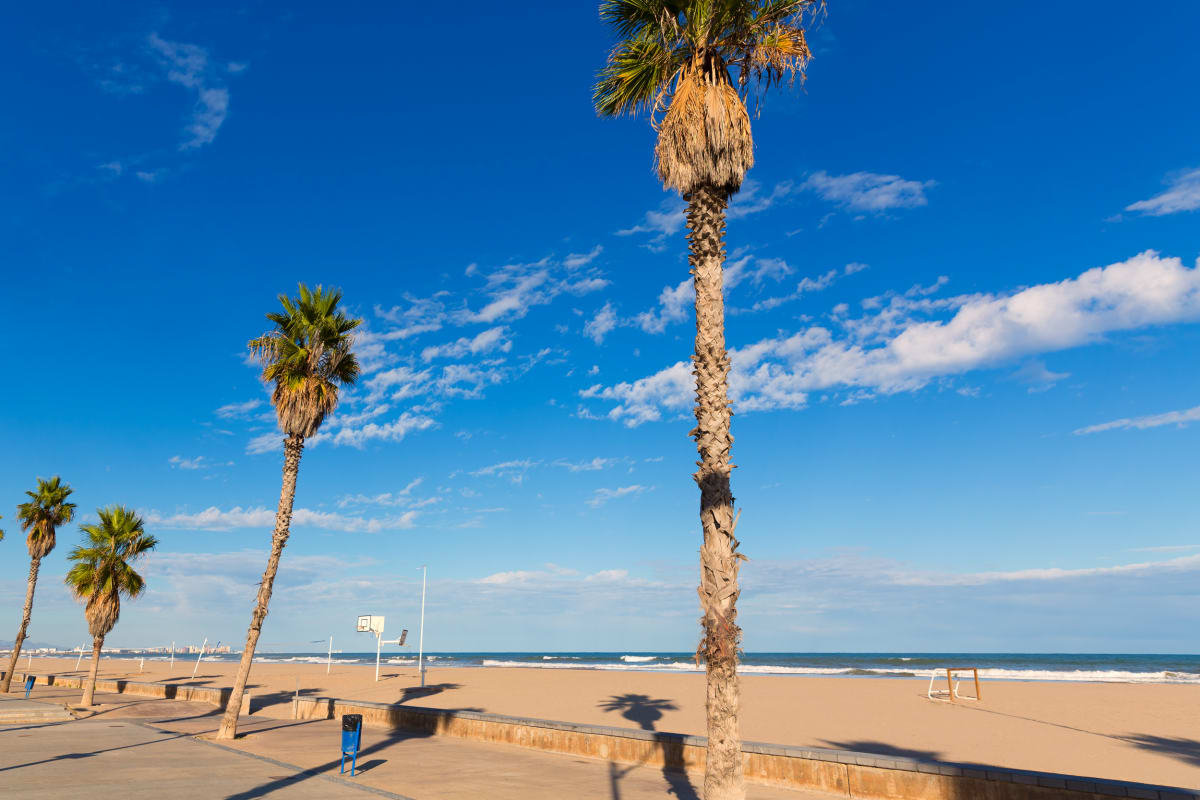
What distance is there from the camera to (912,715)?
22719 mm

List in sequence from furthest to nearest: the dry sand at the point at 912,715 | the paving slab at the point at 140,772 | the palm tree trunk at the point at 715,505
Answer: the dry sand at the point at 912,715, the paving slab at the point at 140,772, the palm tree trunk at the point at 715,505

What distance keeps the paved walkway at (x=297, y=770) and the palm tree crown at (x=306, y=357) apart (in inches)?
333

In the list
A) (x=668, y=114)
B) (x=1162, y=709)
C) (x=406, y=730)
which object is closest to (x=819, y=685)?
(x=1162, y=709)

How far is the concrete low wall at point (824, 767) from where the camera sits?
842cm

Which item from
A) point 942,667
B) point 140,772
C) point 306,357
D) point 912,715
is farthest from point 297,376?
point 942,667

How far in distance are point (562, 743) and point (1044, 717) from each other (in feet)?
53.3

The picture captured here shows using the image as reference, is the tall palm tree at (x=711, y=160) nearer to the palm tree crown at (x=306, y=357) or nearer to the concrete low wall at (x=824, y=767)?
the concrete low wall at (x=824, y=767)

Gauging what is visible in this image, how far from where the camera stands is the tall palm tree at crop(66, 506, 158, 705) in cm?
2748

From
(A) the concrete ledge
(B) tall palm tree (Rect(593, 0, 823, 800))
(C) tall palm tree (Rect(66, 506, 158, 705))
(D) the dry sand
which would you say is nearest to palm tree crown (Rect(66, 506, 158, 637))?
(C) tall palm tree (Rect(66, 506, 158, 705))

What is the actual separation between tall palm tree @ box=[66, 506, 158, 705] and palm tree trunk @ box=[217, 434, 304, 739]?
12.1 metres

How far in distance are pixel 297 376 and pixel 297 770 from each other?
34.7ft

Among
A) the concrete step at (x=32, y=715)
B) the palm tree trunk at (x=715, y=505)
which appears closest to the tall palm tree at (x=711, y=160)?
the palm tree trunk at (x=715, y=505)

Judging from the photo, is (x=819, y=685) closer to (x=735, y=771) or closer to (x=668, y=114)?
(x=735, y=771)

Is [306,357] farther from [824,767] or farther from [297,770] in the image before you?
[824,767]
